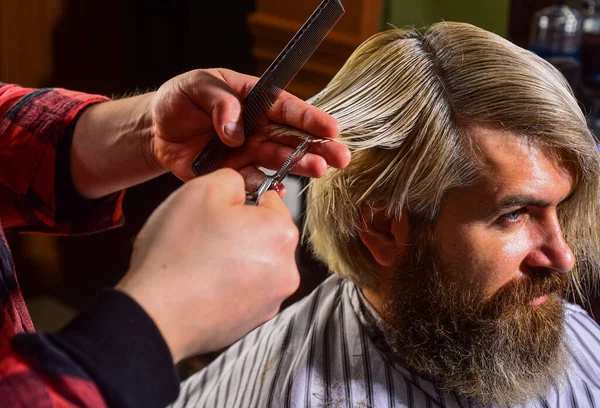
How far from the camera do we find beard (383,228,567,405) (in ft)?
4.31

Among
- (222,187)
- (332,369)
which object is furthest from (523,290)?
(222,187)

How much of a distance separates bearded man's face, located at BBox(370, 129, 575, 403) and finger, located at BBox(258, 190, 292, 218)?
0.51 m

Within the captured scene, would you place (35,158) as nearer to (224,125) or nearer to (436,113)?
(224,125)

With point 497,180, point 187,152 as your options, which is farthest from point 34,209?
point 497,180

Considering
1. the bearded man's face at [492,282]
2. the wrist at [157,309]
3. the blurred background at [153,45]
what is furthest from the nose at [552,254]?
the blurred background at [153,45]

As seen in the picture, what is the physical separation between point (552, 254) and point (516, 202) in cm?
13

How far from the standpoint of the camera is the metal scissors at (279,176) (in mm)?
930

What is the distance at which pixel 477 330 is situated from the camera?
133 cm

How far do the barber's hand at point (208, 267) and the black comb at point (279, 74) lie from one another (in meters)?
0.31

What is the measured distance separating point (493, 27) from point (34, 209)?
7.15ft

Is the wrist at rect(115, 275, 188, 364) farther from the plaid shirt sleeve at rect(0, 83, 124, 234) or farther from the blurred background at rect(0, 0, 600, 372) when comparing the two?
the blurred background at rect(0, 0, 600, 372)

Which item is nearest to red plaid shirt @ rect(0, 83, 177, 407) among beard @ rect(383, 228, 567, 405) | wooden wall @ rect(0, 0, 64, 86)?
beard @ rect(383, 228, 567, 405)

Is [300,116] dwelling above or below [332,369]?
above

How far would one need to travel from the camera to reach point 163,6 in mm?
3295
